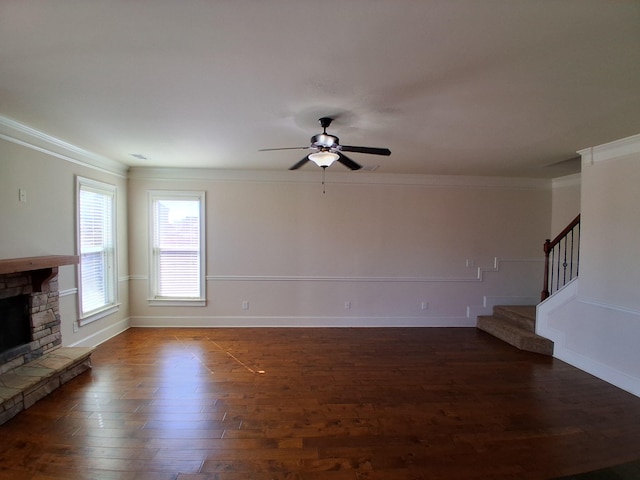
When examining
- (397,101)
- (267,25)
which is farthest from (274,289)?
(267,25)

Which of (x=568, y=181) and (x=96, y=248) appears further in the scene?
(x=568, y=181)

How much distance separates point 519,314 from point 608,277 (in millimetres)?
1413

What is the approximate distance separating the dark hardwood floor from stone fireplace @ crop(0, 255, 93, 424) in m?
0.17

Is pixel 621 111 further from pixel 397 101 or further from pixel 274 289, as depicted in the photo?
pixel 274 289

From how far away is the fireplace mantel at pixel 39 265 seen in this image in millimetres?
2463

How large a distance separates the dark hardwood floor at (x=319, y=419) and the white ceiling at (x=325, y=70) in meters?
2.60

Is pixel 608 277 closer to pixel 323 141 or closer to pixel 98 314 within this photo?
pixel 323 141

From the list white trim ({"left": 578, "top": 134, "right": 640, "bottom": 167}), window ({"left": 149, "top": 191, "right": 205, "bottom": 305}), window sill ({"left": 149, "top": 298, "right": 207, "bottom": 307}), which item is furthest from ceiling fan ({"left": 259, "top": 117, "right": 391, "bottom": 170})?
window sill ({"left": 149, "top": 298, "right": 207, "bottom": 307})

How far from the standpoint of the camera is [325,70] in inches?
69.2

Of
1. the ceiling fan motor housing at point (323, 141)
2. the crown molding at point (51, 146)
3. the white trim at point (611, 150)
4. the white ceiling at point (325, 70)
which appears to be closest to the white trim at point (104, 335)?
the crown molding at point (51, 146)

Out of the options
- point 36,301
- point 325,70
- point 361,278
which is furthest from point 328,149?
point 36,301

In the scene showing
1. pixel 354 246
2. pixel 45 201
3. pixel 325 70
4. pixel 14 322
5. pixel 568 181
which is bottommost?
pixel 14 322

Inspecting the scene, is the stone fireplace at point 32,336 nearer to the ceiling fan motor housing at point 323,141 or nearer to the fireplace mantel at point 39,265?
the fireplace mantel at point 39,265

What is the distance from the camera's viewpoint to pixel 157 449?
6.59 feet
